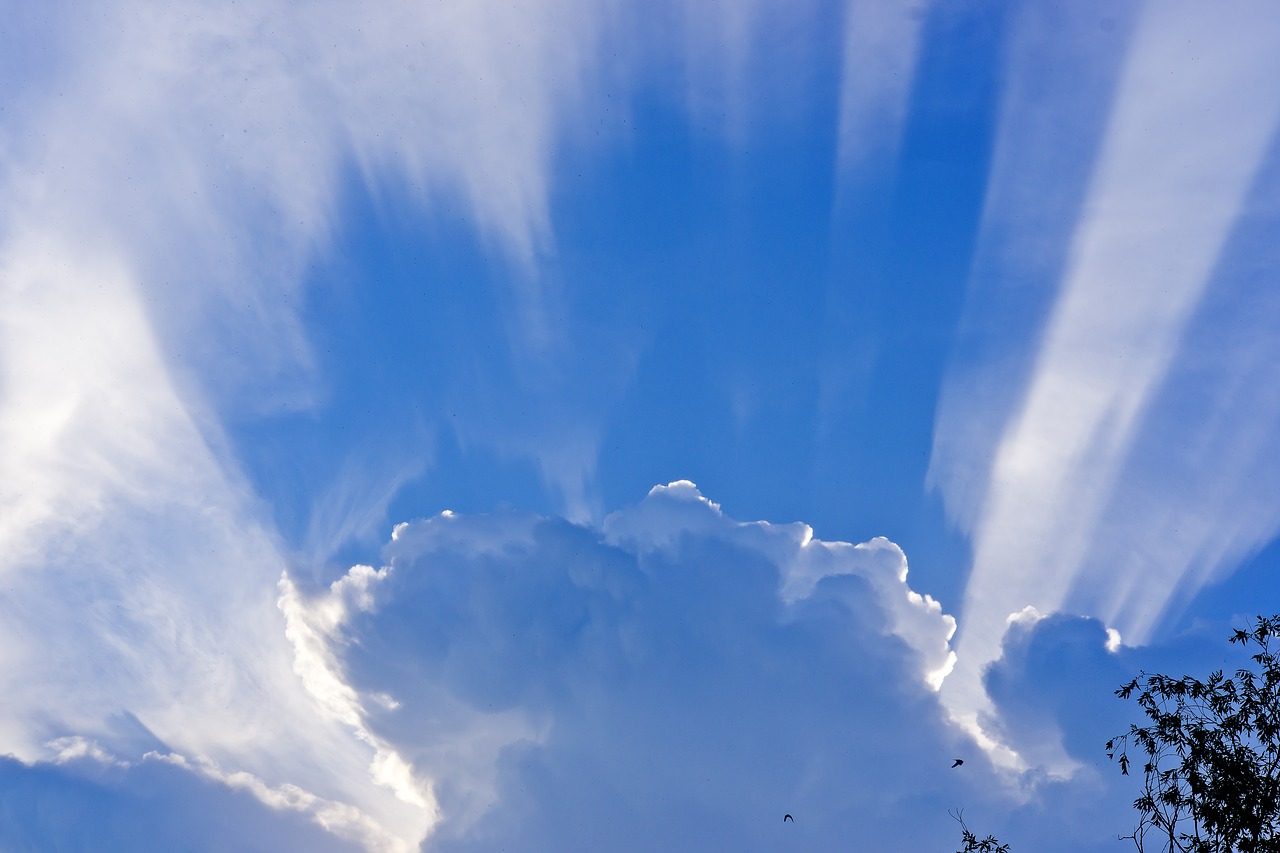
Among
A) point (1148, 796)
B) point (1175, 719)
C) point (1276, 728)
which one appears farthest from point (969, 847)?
point (1276, 728)

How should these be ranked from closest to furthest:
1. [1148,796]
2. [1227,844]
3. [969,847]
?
[1227,844]
[1148,796]
[969,847]

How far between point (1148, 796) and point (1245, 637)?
829 cm

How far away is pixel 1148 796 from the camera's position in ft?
132

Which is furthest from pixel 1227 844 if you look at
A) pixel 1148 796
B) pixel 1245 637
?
pixel 1245 637

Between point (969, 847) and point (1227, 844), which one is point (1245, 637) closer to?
point (1227, 844)

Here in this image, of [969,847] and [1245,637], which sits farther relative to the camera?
[969,847]

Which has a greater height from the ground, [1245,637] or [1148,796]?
[1245,637]

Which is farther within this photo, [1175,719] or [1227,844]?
[1175,719]

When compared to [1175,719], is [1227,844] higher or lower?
lower

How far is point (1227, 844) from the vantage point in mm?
37656

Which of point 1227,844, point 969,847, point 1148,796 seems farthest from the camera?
point 969,847

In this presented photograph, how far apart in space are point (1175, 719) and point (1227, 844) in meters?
5.21

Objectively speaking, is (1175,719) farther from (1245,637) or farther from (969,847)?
(969,847)

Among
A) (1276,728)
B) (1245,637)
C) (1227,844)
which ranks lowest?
(1227,844)
